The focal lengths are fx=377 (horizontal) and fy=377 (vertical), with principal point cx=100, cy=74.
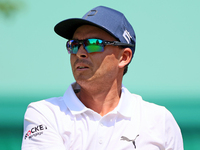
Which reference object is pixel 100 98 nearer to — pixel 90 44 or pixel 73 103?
pixel 73 103

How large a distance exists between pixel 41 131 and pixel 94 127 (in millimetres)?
364

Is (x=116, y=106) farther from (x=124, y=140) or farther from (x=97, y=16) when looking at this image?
(x=97, y=16)

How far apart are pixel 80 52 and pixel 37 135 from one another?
0.67m

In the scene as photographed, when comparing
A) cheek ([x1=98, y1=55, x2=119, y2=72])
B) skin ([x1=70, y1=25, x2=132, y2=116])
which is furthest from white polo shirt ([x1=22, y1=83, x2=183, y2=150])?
cheek ([x1=98, y1=55, x2=119, y2=72])

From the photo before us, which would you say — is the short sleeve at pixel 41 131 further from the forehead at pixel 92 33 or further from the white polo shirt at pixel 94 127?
the forehead at pixel 92 33

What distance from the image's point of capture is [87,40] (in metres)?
2.73

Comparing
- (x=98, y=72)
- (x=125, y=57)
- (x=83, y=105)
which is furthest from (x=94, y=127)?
(x=125, y=57)

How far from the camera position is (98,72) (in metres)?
2.76

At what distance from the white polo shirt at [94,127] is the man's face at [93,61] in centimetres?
19

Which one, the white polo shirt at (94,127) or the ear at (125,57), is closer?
the white polo shirt at (94,127)

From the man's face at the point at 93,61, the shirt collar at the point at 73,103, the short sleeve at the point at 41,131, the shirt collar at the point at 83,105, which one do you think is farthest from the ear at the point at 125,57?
the short sleeve at the point at 41,131

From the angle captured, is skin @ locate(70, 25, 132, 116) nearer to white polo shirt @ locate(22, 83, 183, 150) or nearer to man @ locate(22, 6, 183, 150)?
man @ locate(22, 6, 183, 150)

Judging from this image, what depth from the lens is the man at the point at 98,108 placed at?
2539mm

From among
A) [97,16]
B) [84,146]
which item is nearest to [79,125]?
[84,146]
